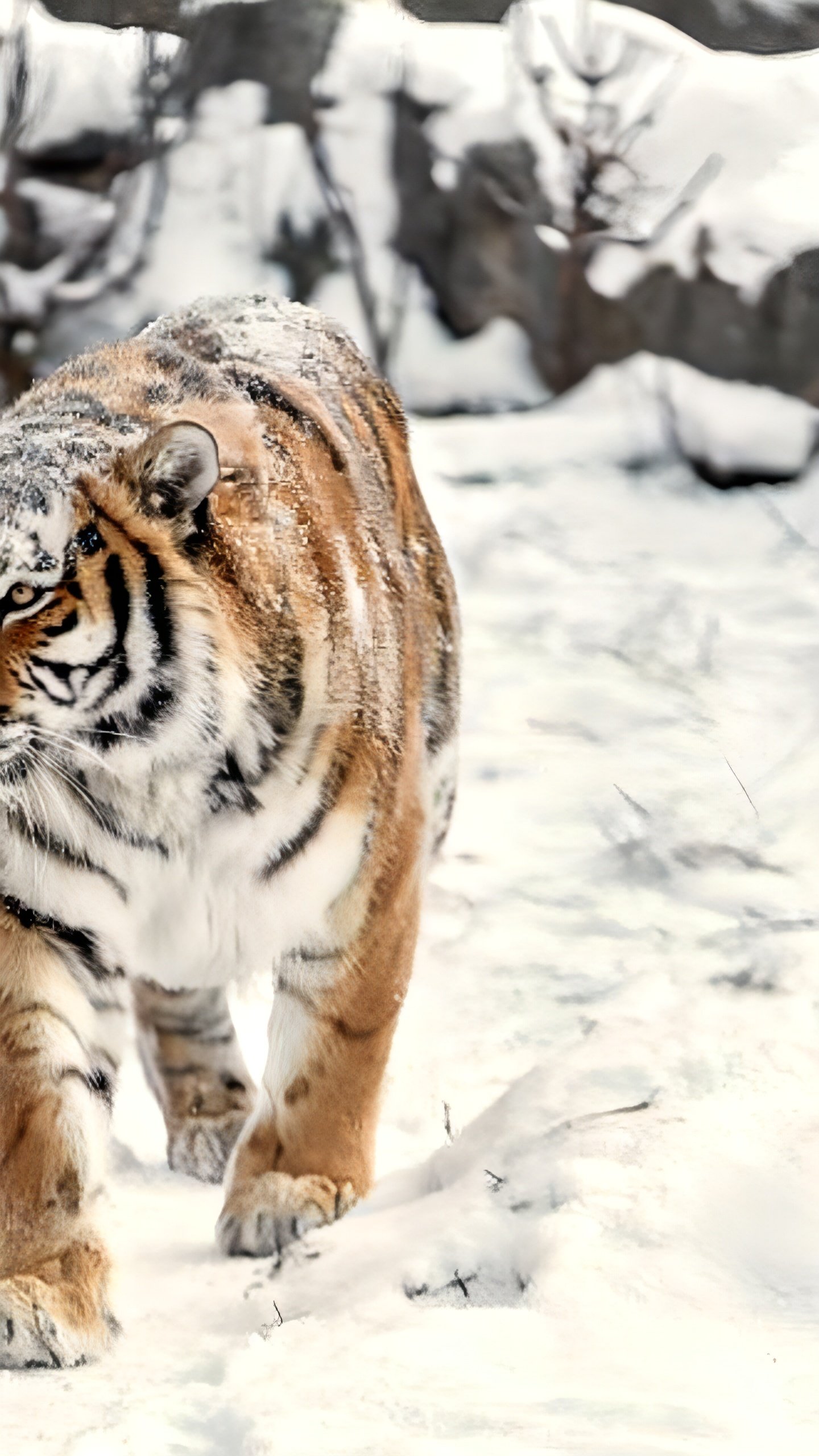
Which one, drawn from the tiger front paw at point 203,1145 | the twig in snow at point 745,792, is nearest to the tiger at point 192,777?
the tiger front paw at point 203,1145

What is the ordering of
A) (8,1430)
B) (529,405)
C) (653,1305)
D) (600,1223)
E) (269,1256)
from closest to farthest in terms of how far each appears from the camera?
1. (8,1430)
2. (653,1305)
3. (600,1223)
4. (269,1256)
5. (529,405)

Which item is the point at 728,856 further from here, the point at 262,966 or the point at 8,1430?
the point at 8,1430

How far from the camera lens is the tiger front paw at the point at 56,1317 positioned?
199 cm

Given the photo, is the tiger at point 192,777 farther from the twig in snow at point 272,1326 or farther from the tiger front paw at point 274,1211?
the twig in snow at point 272,1326

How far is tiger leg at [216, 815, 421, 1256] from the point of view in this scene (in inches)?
92.3

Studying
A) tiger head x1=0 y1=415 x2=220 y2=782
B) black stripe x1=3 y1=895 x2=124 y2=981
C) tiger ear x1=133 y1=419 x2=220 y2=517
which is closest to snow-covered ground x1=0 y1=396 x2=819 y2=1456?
black stripe x1=3 y1=895 x2=124 y2=981

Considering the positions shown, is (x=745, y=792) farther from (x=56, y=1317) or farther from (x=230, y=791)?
(x=56, y=1317)

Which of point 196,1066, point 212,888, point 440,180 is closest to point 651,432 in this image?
point 440,180

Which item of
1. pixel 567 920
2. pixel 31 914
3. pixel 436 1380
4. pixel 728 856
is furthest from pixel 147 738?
pixel 728 856

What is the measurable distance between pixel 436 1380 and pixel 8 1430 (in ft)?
1.35

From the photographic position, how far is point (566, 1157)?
2.22 m

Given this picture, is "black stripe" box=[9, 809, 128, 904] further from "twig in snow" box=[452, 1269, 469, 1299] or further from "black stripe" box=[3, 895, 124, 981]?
"twig in snow" box=[452, 1269, 469, 1299]

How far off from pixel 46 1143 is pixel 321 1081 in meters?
0.40

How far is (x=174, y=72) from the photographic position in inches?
268
